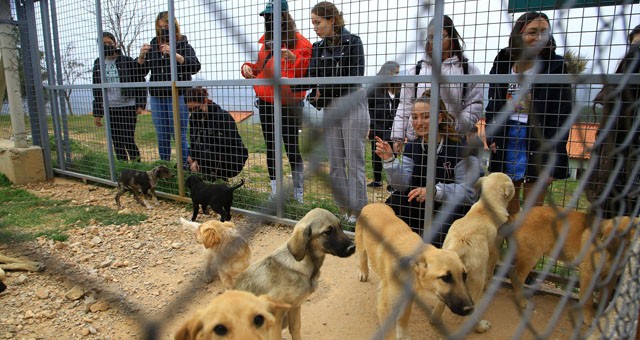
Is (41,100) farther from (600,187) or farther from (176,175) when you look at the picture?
(600,187)

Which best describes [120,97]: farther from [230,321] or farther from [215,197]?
[230,321]

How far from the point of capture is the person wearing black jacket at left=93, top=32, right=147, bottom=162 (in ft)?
20.2

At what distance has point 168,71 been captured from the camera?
5762mm

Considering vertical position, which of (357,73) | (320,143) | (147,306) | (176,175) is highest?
(357,73)

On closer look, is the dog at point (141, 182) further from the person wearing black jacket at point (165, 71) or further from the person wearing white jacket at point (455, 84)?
the person wearing white jacket at point (455, 84)

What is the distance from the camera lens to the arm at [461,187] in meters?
3.37

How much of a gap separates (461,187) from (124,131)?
5349mm

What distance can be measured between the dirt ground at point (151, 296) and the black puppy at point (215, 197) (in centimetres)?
44

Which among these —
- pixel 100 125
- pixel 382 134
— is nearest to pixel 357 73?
pixel 382 134

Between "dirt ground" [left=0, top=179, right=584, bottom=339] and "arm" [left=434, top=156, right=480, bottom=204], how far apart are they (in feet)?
2.74

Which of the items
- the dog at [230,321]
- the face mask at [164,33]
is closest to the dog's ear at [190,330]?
the dog at [230,321]

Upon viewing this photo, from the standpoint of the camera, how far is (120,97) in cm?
651

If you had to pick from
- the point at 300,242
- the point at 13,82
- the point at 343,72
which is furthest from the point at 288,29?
the point at 13,82

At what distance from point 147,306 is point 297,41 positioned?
2.58 m
